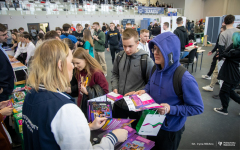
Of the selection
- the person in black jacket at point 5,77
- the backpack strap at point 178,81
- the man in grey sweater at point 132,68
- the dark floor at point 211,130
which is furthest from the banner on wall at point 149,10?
the backpack strap at point 178,81

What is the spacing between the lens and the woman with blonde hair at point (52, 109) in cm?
77

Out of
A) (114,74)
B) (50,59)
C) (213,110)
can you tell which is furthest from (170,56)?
(213,110)

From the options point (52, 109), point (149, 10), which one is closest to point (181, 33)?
point (52, 109)

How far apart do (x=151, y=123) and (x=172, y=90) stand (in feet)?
1.10

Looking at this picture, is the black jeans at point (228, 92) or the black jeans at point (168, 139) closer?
the black jeans at point (168, 139)

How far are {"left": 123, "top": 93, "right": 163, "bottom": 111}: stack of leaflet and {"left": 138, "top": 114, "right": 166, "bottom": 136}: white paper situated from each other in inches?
3.1

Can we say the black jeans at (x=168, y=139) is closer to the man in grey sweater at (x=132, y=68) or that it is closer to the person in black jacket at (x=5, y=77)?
the man in grey sweater at (x=132, y=68)

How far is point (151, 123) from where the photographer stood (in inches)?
49.1

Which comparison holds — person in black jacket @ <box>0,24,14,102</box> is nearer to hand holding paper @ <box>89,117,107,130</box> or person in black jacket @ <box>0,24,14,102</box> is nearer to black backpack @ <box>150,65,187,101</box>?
hand holding paper @ <box>89,117,107,130</box>

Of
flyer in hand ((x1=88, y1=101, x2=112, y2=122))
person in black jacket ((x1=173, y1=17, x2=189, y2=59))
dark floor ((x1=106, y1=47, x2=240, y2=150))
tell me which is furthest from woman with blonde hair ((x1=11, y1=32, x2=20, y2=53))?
dark floor ((x1=106, y1=47, x2=240, y2=150))

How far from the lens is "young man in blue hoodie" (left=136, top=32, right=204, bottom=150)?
1224 millimetres

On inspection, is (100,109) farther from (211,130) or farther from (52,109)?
(211,130)

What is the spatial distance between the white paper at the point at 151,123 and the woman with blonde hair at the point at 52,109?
41cm

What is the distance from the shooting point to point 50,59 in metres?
0.86
